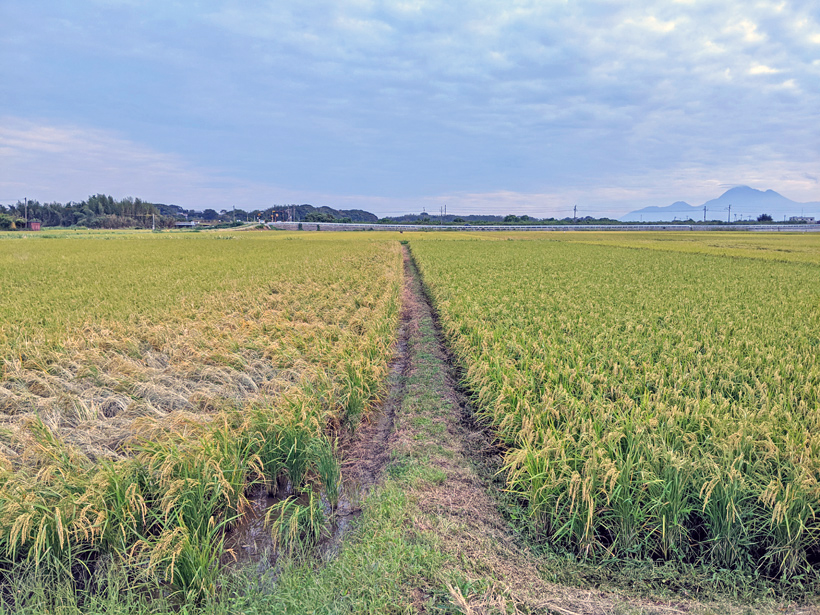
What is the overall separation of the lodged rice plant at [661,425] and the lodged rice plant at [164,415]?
6.30ft

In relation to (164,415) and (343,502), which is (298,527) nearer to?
(343,502)

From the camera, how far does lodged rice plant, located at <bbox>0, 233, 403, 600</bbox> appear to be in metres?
Answer: 2.92

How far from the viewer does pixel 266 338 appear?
747 centimetres

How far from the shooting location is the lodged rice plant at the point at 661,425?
3068 millimetres

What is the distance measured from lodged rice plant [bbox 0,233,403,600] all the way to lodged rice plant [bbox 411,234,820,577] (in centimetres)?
192

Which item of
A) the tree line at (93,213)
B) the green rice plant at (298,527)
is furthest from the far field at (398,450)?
the tree line at (93,213)

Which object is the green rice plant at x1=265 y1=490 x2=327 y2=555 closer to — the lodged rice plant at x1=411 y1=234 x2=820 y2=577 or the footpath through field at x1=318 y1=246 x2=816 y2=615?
the footpath through field at x1=318 y1=246 x2=816 y2=615

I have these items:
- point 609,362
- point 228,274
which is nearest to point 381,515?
point 609,362

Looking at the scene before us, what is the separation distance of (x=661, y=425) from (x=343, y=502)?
120 inches

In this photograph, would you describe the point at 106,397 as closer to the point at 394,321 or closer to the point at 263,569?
the point at 263,569

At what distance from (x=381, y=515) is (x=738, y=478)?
9.03ft

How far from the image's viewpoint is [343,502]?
12.7 feet

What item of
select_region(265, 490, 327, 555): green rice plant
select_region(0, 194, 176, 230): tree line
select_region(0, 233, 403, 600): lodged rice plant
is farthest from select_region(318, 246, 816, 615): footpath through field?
select_region(0, 194, 176, 230): tree line

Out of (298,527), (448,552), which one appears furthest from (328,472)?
(448,552)
